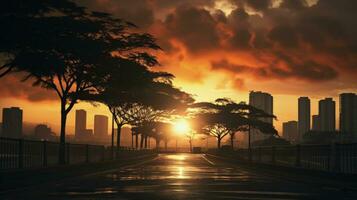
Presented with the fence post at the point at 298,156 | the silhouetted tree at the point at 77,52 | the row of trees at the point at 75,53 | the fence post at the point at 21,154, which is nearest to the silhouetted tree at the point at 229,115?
the row of trees at the point at 75,53

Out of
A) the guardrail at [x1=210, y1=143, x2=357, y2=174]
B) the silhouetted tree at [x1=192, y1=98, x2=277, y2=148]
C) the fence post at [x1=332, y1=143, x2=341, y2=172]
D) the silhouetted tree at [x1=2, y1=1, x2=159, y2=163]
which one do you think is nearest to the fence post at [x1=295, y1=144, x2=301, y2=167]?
the guardrail at [x1=210, y1=143, x2=357, y2=174]

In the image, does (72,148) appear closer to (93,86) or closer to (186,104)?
(93,86)

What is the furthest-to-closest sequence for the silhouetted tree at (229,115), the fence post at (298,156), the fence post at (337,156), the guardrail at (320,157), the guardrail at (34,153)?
the silhouetted tree at (229,115), the fence post at (298,156), the fence post at (337,156), the guardrail at (34,153), the guardrail at (320,157)

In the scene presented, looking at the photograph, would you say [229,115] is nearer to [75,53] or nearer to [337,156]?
[75,53]

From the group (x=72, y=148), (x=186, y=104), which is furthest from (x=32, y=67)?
(x=186, y=104)

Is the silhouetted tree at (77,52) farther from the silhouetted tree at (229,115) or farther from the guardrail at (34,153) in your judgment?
the silhouetted tree at (229,115)

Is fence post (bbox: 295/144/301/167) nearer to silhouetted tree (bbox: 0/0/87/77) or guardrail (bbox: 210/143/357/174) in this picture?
guardrail (bbox: 210/143/357/174)

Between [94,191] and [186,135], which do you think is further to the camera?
[186,135]

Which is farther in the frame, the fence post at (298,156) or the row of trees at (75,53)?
the fence post at (298,156)

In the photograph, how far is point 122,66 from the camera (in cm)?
3922

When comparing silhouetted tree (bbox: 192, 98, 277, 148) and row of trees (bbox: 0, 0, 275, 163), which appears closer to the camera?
row of trees (bbox: 0, 0, 275, 163)

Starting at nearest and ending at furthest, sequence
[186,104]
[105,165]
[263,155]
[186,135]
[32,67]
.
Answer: [32,67], [105,165], [263,155], [186,104], [186,135]

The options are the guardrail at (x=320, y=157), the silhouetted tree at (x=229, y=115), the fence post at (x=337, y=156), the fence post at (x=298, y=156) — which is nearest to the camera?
the guardrail at (x=320, y=157)

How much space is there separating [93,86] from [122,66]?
111 inches
